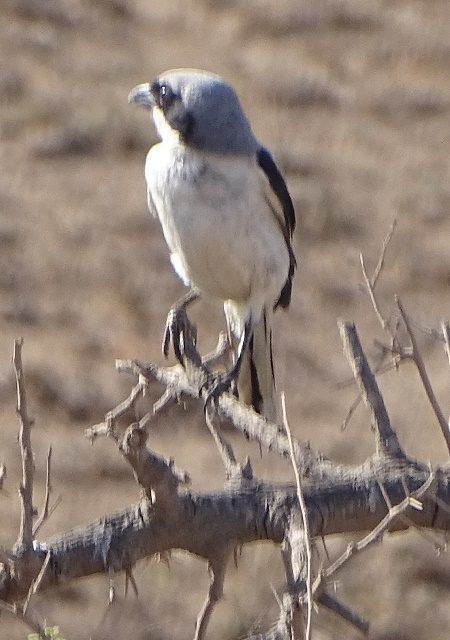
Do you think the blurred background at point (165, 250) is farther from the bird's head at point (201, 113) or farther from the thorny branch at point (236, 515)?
the thorny branch at point (236, 515)

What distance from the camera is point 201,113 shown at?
13.8 feet

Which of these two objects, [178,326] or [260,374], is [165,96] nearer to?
[178,326]

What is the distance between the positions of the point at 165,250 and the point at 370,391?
6.49m

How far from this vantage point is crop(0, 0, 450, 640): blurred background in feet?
22.9

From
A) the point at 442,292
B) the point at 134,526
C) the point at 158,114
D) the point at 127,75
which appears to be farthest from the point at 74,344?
the point at 134,526

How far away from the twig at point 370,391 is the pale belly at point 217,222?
1055 millimetres

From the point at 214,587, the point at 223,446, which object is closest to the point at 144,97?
the point at 223,446

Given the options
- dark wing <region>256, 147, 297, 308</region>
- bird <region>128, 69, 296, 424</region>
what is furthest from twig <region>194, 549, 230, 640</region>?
dark wing <region>256, 147, 297, 308</region>

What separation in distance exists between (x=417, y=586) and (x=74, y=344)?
2.99 m

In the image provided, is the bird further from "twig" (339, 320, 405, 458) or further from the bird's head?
"twig" (339, 320, 405, 458)

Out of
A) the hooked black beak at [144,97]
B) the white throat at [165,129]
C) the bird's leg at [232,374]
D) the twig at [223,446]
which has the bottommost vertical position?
the bird's leg at [232,374]

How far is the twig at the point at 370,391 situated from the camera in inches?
119

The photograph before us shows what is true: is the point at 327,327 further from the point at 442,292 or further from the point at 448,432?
the point at 448,432

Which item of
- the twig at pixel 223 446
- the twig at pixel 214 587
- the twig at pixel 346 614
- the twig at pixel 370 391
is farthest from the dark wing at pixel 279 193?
the twig at pixel 346 614
